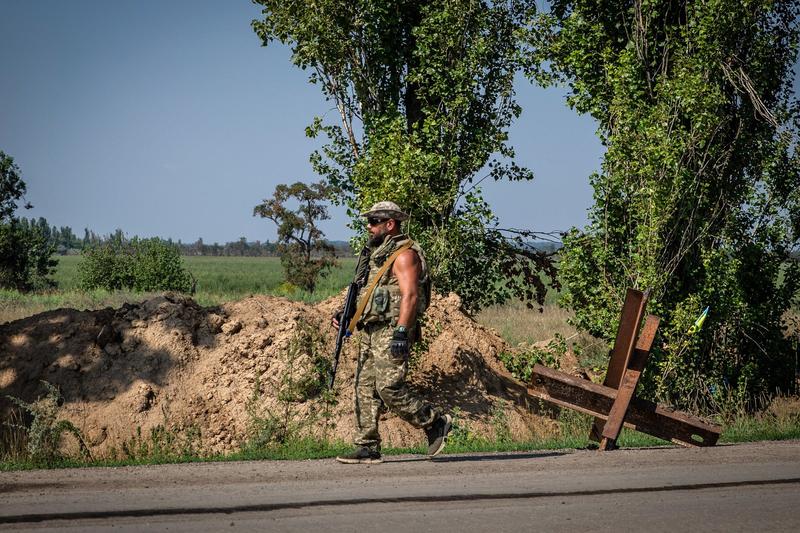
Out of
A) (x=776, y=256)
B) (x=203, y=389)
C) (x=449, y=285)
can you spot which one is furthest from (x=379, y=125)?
(x=776, y=256)

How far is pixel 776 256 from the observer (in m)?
15.8

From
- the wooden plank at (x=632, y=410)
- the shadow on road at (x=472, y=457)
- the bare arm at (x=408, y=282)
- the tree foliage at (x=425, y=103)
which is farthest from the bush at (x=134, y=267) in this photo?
the bare arm at (x=408, y=282)

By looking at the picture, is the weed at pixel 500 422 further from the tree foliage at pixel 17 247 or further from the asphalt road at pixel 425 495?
the tree foliage at pixel 17 247

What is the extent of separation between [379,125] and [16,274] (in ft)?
133

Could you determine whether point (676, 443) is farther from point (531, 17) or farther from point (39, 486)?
point (531, 17)

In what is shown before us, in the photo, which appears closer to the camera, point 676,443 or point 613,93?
point 676,443

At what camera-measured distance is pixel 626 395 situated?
9.49m

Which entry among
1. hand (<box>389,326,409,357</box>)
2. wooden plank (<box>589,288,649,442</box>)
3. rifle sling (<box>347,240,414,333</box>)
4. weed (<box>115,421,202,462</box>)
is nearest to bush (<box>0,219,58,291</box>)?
weed (<box>115,421,202,462</box>)

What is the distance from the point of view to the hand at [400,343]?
8.18 meters

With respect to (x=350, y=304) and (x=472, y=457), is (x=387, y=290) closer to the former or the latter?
(x=350, y=304)

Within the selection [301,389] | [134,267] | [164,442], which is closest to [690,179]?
[301,389]

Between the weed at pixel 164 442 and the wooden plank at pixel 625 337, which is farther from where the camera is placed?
the weed at pixel 164 442

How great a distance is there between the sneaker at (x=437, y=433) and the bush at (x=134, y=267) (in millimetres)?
31851

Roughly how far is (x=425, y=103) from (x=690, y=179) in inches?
184
